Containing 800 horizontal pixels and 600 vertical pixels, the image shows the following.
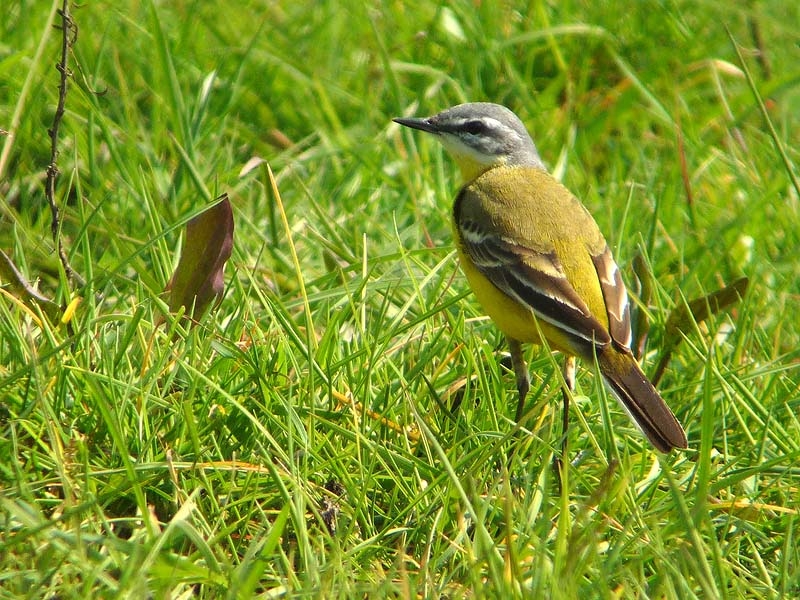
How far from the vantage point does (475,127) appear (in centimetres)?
596

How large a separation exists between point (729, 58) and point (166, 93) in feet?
13.4

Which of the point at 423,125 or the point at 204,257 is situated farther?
the point at 423,125

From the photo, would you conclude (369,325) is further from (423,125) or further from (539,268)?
(423,125)

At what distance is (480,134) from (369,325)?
1449 mm

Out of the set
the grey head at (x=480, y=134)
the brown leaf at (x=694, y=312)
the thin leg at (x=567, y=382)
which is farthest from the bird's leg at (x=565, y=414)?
the grey head at (x=480, y=134)

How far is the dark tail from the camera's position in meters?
4.15

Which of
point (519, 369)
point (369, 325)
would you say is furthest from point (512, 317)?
point (369, 325)

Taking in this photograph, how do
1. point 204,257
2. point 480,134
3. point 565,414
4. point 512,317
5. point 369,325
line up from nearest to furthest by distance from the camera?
point 565,414, point 204,257, point 512,317, point 369,325, point 480,134

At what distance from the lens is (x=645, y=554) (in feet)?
11.8

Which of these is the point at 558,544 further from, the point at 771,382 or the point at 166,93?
the point at 166,93

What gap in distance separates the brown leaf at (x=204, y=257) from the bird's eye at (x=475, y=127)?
1.81 m

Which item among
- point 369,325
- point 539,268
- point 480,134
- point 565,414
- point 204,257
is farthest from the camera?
point 480,134

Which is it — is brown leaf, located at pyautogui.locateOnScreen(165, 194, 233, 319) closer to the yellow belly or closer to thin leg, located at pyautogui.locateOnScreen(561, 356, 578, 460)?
the yellow belly

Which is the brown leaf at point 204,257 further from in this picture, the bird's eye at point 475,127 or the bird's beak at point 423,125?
the bird's eye at point 475,127
